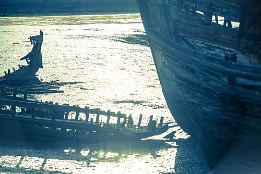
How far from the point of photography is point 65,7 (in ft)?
192

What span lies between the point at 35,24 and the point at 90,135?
34.4 meters

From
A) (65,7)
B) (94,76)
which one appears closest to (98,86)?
(94,76)

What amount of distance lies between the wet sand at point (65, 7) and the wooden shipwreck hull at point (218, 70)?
43.8 metres

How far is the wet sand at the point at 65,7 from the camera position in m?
55.2

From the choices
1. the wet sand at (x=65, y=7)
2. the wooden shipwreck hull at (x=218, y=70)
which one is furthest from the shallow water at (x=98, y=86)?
the wet sand at (x=65, y=7)

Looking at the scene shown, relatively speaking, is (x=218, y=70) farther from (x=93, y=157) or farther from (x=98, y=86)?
(x=98, y=86)

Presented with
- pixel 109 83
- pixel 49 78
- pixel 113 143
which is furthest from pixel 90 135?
pixel 49 78

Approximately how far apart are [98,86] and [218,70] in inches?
431

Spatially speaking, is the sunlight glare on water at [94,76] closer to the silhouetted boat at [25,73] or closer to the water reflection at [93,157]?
the water reflection at [93,157]

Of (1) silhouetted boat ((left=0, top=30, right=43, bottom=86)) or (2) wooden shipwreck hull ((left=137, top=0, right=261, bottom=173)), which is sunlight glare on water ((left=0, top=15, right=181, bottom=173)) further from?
(2) wooden shipwreck hull ((left=137, top=0, right=261, bottom=173))

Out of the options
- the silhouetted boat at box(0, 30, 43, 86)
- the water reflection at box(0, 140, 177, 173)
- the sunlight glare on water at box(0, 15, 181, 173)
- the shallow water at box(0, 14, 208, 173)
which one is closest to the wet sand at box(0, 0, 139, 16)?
the sunlight glare on water at box(0, 15, 181, 173)

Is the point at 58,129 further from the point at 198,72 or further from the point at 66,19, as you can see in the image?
the point at 66,19

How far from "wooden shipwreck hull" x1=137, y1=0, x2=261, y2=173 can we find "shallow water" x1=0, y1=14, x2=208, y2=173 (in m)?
1.34

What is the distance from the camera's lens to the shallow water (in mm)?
12633
